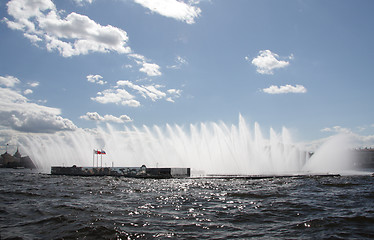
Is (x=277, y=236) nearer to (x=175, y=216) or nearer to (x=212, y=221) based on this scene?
(x=212, y=221)

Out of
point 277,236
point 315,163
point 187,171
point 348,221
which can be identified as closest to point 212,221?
point 277,236

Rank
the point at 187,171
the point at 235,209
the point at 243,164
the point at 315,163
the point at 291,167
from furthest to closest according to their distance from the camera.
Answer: the point at 315,163
the point at 291,167
the point at 243,164
the point at 187,171
the point at 235,209

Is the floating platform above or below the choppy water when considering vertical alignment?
below

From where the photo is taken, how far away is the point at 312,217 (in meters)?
19.0

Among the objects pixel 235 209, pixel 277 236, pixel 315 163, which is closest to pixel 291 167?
pixel 315 163

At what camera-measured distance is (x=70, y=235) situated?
547 inches

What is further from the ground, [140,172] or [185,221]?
[185,221]

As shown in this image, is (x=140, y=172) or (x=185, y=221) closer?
(x=185, y=221)

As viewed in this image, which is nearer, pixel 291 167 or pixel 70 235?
pixel 70 235

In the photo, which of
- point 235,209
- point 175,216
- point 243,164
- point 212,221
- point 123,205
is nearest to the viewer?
point 212,221

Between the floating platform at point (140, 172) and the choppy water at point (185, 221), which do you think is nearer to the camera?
the choppy water at point (185, 221)

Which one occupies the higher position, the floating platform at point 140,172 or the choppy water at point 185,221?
the choppy water at point 185,221

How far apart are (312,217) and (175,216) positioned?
942 cm

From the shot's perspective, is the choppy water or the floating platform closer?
the choppy water
